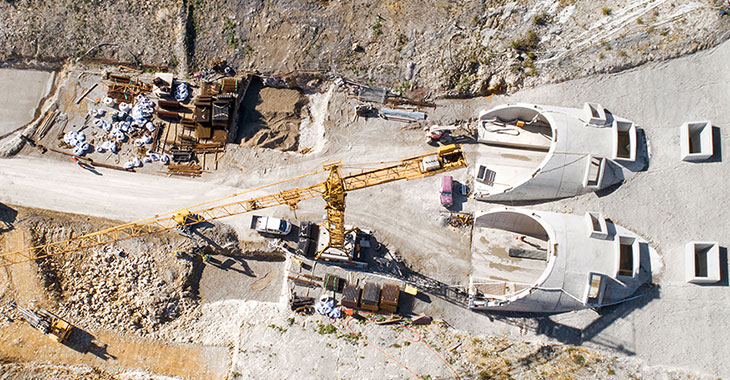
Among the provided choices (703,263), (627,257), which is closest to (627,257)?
(627,257)

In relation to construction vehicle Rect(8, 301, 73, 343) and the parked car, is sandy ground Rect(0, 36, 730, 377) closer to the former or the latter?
the parked car

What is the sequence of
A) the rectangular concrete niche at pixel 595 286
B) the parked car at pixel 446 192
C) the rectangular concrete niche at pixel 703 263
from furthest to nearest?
the parked car at pixel 446 192
the rectangular concrete niche at pixel 595 286
the rectangular concrete niche at pixel 703 263

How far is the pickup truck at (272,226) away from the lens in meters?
38.0

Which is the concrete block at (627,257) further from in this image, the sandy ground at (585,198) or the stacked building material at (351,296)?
the stacked building material at (351,296)

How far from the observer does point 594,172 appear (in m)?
36.2

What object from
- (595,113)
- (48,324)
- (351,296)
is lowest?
(48,324)

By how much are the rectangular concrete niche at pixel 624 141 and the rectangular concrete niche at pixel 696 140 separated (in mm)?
3415

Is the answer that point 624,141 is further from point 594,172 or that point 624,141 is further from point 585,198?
point 585,198

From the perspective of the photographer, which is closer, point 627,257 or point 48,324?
point 627,257

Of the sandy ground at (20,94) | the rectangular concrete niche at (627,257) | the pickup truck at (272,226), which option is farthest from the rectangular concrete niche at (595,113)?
the sandy ground at (20,94)

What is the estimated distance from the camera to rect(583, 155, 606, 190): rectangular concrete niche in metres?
35.8

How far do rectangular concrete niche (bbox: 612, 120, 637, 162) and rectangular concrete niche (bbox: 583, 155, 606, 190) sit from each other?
44.1 inches

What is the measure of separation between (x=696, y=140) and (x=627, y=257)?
1064cm

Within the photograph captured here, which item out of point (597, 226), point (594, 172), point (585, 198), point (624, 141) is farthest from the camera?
point (624, 141)
